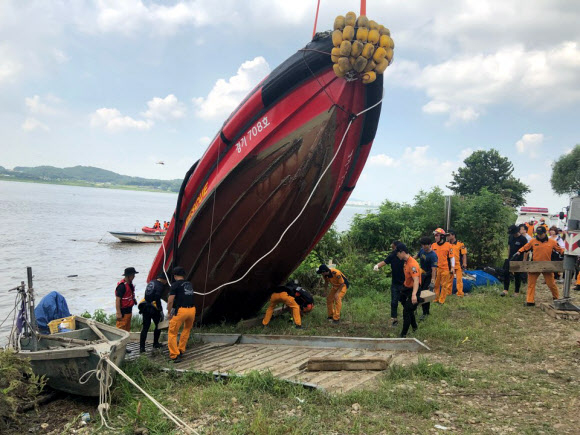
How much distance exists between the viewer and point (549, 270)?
7891mm

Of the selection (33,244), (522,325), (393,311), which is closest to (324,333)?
(393,311)

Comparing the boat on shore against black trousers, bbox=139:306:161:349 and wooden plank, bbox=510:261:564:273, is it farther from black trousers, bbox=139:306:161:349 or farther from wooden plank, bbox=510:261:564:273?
→ wooden plank, bbox=510:261:564:273

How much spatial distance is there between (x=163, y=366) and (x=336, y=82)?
15.3 feet

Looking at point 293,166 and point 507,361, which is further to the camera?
point 293,166

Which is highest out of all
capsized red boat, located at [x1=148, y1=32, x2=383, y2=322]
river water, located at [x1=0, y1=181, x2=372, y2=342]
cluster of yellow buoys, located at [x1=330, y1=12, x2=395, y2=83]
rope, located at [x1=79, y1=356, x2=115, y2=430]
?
cluster of yellow buoys, located at [x1=330, y1=12, x2=395, y2=83]

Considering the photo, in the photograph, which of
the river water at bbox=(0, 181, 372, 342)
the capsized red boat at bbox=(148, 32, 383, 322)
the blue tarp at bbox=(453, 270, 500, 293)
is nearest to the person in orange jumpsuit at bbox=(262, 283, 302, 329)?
the capsized red boat at bbox=(148, 32, 383, 322)

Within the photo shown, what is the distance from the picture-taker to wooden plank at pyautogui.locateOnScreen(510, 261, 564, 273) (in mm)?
7754

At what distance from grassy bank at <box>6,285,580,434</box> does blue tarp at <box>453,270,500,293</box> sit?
13.5ft

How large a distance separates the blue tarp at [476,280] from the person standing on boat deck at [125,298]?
8.09 m

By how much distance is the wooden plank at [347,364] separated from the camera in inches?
206

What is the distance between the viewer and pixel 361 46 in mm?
4914

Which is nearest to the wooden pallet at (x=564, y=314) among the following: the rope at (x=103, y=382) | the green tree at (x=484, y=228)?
the green tree at (x=484, y=228)

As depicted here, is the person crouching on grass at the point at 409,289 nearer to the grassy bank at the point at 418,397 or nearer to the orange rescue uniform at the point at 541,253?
the grassy bank at the point at 418,397

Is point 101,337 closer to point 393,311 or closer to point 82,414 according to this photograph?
point 82,414
